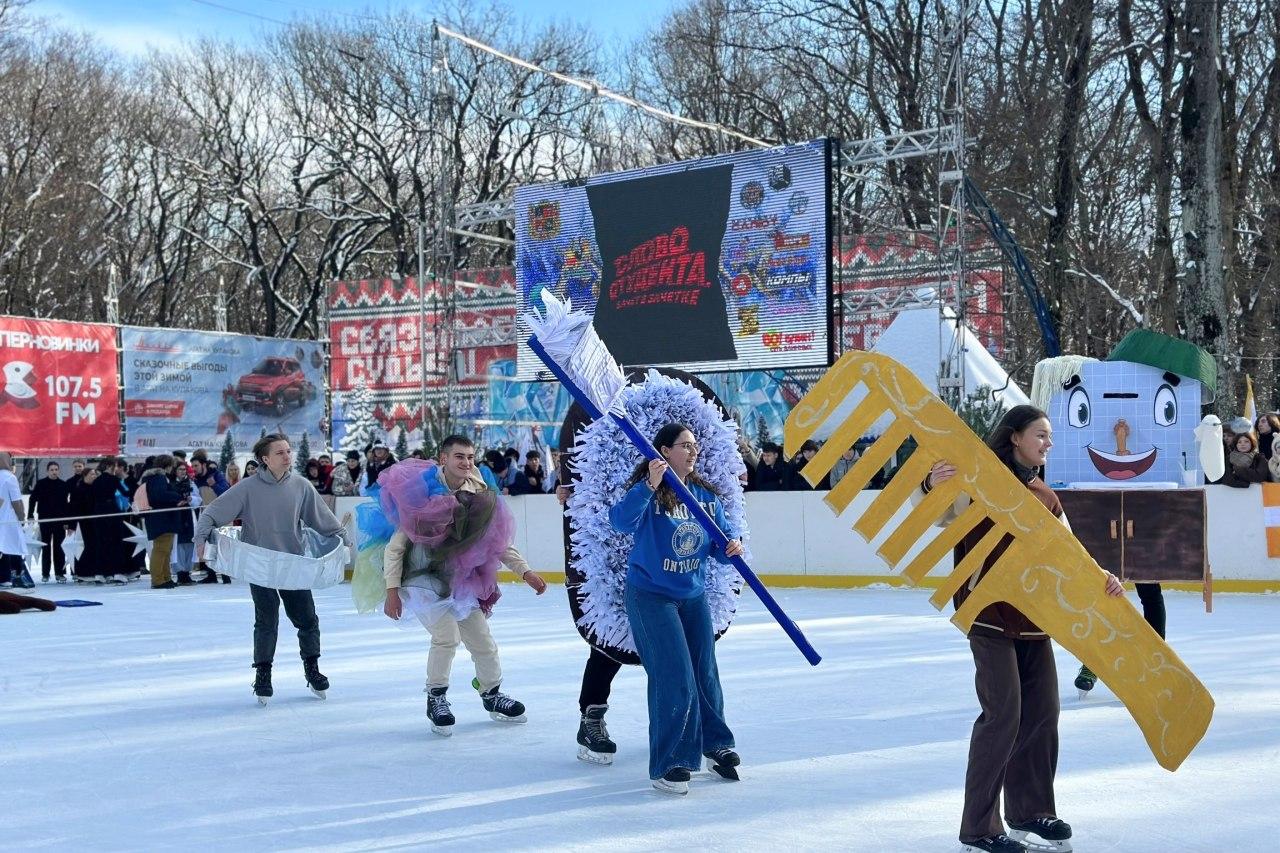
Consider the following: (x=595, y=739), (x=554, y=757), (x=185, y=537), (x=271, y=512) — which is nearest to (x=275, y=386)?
(x=185, y=537)

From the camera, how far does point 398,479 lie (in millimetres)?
7520

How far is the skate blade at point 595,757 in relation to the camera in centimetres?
634

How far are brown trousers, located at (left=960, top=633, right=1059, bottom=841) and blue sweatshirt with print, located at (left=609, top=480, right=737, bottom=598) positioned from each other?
4.57 feet

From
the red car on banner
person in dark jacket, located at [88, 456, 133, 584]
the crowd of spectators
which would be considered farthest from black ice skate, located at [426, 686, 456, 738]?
the red car on banner

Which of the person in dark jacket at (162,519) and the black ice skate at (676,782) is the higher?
the person in dark jacket at (162,519)

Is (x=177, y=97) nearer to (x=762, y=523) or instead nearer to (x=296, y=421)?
(x=296, y=421)

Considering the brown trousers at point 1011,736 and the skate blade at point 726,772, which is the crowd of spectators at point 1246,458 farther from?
the brown trousers at point 1011,736

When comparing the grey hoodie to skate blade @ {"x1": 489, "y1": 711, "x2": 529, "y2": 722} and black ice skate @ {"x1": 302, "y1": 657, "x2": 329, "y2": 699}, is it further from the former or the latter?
skate blade @ {"x1": 489, "y1": 711, "x2": 529, "y2": 722}

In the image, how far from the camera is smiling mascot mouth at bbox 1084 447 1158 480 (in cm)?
975

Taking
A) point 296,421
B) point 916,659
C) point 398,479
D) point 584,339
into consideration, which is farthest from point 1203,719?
point 296,421

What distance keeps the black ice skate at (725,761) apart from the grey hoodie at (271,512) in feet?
10.9

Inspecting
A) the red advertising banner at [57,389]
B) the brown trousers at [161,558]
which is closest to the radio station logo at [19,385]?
the red advertising banner at [57,389]

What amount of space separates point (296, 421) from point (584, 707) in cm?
2132

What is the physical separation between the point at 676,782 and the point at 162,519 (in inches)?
522
